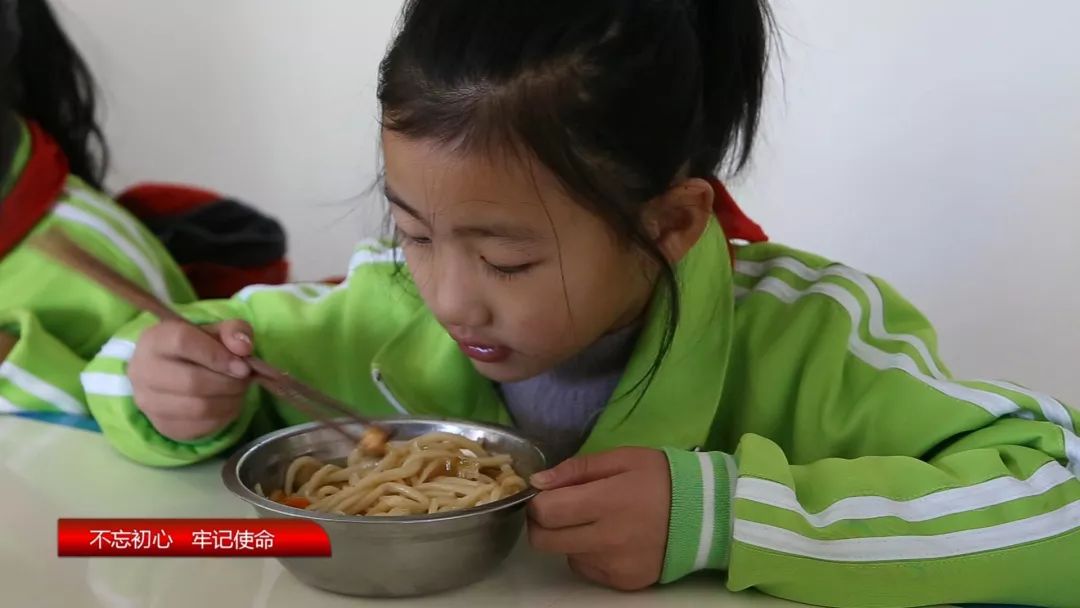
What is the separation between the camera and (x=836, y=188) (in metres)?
1.47

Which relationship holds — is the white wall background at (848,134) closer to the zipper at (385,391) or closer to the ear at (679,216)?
the zipper at (385,391)

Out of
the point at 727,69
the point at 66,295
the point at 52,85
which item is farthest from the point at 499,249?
the point at 52,85

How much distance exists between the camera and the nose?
0.70 m

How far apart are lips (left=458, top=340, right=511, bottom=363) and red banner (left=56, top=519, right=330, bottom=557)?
216mm

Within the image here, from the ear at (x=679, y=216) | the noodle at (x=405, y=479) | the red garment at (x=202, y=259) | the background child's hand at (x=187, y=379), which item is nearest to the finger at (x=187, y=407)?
the background child's hand at (x=187, y=379)

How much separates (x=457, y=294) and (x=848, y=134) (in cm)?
90

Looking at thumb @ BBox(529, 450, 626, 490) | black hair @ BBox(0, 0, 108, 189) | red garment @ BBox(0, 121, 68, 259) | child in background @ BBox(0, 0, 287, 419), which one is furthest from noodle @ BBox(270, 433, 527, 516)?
black hair @ BBox(0, 0, 108, 189)

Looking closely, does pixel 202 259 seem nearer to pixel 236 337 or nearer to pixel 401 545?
pixel 236 337

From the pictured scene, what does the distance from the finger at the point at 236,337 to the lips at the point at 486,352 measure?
149 mm

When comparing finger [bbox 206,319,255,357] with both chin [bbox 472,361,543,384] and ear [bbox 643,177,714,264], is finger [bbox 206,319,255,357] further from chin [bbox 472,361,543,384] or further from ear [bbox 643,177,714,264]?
ear [bbox 643,177,714,264]

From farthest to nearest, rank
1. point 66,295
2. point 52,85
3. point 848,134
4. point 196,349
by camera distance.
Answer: point 848,134, point 52,85, point 66,295, point 196,349

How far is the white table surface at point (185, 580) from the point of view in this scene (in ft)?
2.09

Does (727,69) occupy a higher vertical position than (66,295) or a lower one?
higher

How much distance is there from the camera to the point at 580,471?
0.65 meters
